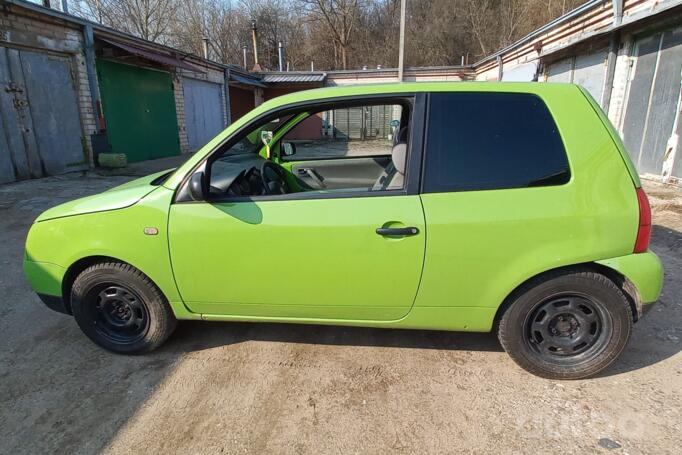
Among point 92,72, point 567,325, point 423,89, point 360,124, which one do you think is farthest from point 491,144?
point 360,124

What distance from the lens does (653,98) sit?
25.6 feet

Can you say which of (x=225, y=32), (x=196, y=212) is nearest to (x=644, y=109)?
(x=196, y=212)

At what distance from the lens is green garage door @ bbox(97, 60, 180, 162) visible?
35.8 ft

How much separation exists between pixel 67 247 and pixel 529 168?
2.93 metres

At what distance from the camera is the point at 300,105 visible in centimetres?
247

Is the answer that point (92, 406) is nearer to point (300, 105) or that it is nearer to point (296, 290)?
point (296, 290)

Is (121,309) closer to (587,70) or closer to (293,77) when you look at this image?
(587,70)

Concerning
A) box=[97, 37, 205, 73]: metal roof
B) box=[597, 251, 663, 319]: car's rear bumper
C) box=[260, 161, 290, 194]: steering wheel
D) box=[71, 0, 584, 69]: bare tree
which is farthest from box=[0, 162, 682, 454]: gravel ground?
box=[71, 0, 584, 69]: bare tree

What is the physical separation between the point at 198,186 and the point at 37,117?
8.96 m

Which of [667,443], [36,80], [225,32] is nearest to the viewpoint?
[667,443]

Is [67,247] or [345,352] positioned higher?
[67,247]

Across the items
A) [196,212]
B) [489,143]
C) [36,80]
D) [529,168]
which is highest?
[36,80]

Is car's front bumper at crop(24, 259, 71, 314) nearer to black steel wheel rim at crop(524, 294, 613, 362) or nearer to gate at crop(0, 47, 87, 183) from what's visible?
black steel wheel rim at crop(524, 294, 613, 362)

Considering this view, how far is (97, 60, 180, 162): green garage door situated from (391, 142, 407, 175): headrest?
35.2 feet
